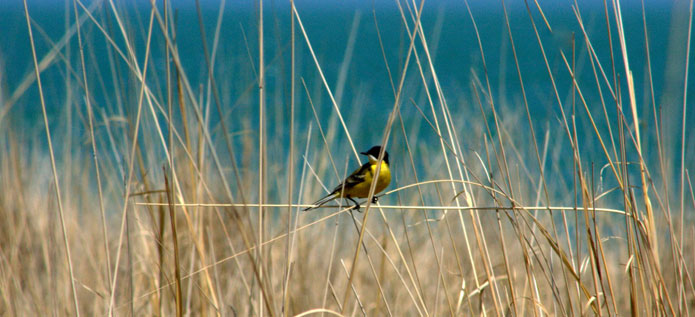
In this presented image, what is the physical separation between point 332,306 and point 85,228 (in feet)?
4.12

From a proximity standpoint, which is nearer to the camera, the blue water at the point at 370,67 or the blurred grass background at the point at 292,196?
the blurred grass background at the point at 292,196

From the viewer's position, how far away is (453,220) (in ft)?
10.7

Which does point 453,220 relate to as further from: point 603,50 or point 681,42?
point 603,50

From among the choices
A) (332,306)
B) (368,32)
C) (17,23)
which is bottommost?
(332,306)

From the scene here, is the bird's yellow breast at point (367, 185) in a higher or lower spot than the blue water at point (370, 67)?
lower

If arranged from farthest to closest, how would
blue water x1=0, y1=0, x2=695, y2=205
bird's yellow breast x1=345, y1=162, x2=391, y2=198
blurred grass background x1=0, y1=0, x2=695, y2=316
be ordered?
1. bird's yellow breast x1=345, y1=162, x2=391, y2=198
2. blue water x1=0, y1=0, x2=695, y2=205
3. blurred grass background x1=0, y1=0, x2=695, y2=316

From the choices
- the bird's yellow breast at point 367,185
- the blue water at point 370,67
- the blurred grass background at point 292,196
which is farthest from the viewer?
the bird's yellow breast at point 367,185

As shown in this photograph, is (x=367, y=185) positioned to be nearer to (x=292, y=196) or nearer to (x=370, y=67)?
(x=292, y=196)

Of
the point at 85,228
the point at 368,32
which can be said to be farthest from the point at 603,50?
the point at 85,228

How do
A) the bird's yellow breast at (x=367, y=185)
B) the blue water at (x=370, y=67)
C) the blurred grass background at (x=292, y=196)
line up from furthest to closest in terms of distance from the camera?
the bird's yellow breast at (x=367, y=185), the blue water at (x=370, y=67), the blurred grass background at (x=292, y=196)

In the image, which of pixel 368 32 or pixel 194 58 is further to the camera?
pixel 368 32

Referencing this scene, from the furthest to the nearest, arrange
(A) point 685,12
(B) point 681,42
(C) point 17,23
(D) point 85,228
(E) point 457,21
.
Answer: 1. (E) point 457,21
2. (D) point 85,228
3. (C) point 17,23
4. (B) point 681,42
5. (A) point 685,12

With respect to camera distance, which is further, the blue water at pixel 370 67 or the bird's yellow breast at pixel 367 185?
the bird's yellow breast at pixel 367 185

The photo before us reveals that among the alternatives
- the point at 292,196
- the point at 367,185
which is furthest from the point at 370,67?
the point at 292,196
